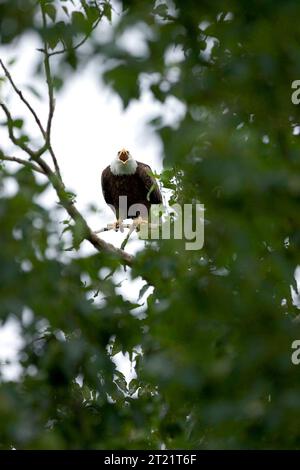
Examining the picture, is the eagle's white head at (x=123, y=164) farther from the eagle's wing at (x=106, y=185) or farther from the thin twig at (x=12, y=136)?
the thin twig at (x=12, y=136)

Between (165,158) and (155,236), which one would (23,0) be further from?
(155,236)

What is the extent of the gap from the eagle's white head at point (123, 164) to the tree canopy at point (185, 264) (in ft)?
20.6

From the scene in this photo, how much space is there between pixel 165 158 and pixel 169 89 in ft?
0.82

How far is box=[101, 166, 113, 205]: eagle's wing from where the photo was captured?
9923 mm

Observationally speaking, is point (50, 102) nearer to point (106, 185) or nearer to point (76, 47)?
point (76, 47)

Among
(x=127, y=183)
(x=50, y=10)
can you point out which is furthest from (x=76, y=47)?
(x=127, y=183)

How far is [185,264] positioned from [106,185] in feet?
22.3

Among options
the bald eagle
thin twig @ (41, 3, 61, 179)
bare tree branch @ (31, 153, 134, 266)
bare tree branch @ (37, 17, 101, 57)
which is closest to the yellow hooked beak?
the bald eagle

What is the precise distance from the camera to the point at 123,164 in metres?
9.75

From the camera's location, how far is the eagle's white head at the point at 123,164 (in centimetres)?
970

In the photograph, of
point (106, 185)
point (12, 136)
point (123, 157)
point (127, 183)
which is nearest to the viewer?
point (12, 136)

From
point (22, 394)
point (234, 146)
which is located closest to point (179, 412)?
point (22, 394)

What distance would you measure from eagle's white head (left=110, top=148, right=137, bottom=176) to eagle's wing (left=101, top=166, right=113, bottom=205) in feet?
A: 0.32
